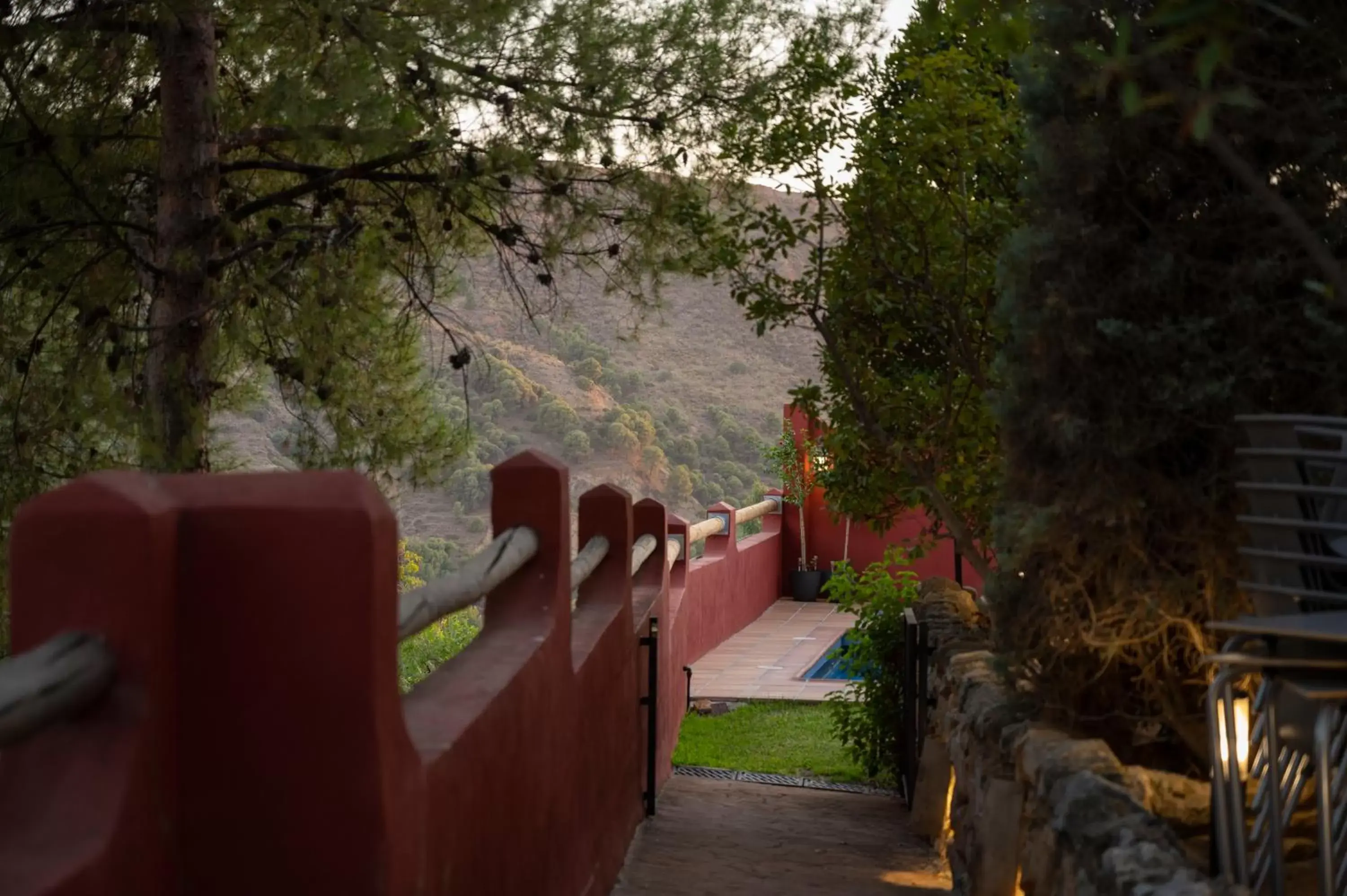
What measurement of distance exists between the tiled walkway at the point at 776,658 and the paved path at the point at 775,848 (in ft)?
13.4

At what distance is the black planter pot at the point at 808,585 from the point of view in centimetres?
1936

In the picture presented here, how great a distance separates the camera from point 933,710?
6.98 metres

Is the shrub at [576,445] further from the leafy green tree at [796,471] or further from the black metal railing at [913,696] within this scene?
the black metal railing at [913,696]

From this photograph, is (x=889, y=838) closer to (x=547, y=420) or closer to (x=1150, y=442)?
(x=1150, y=442)

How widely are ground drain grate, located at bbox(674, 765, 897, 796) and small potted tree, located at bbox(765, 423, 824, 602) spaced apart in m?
9.43

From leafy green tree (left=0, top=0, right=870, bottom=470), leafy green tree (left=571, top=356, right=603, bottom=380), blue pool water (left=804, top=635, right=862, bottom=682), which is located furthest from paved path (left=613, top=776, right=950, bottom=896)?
leafy green tree (left=571, top=356, right=603, bottom=380)

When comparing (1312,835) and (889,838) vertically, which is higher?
(1312,835)

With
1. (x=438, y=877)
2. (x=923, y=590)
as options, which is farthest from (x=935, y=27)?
(x=923, y=590)

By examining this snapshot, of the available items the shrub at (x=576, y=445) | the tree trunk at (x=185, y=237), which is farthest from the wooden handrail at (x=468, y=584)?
the shrub at (x=576, y=445)

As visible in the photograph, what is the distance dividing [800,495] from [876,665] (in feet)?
34.3

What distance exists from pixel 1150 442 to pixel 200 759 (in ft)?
8.92

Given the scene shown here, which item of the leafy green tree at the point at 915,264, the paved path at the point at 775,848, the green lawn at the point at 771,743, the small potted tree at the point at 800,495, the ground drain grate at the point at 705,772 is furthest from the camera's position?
the small potted tree at the point at 800,495

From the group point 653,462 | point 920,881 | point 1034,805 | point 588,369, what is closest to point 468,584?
point 1034,805

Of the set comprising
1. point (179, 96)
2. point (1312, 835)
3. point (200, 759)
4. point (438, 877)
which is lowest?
point (1312, 835)
